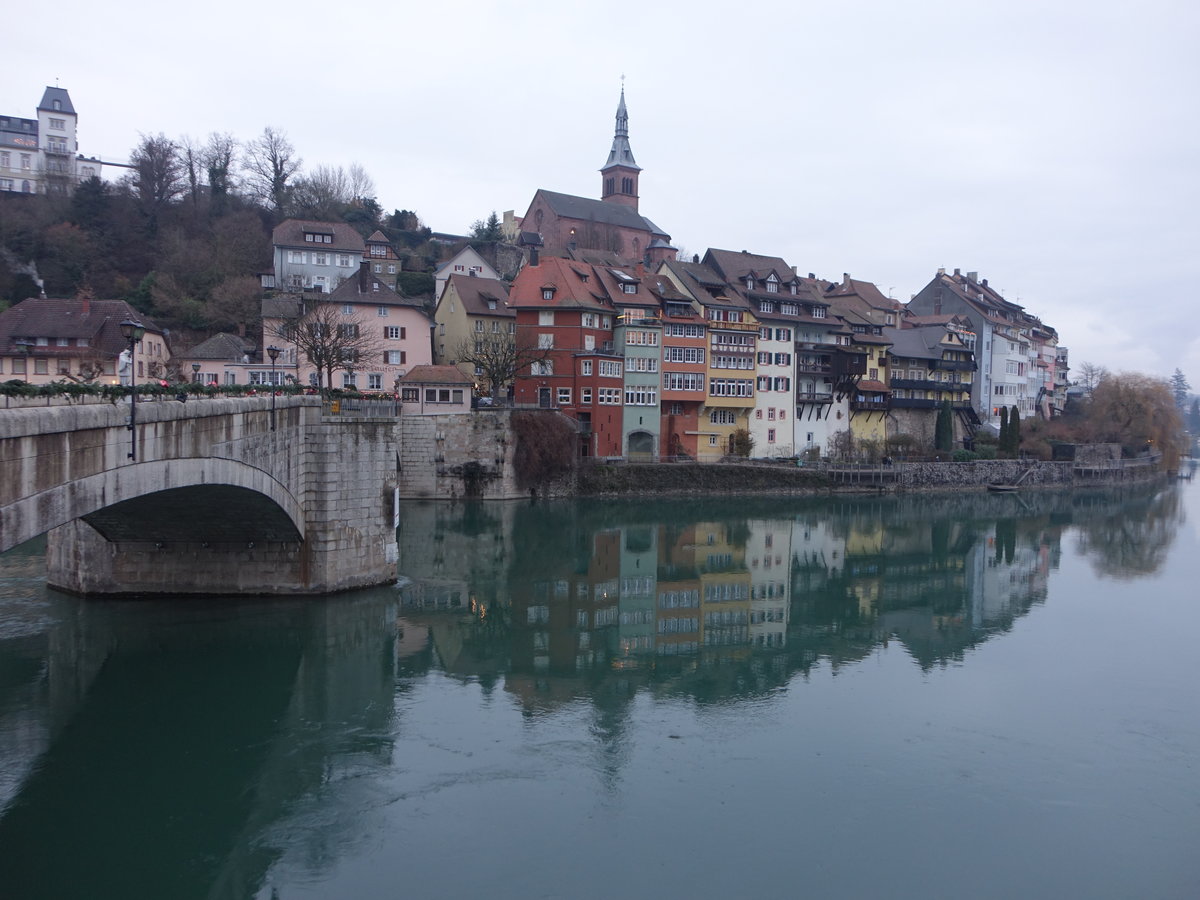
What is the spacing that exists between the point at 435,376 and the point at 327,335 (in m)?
7.05

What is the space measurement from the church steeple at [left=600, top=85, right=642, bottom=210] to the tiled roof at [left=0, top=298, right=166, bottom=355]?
6544 centimetres

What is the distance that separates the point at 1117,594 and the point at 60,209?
6526cm

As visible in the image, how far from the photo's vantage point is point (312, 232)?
61.0 metres

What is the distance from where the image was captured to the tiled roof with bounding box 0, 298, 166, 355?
4288cm

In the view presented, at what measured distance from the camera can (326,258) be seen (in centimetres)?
6172

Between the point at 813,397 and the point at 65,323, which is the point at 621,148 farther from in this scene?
the point at 65,323

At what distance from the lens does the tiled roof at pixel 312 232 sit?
60188mm

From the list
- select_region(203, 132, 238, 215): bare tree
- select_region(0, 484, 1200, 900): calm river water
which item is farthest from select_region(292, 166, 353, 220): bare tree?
select_region(0, 484, 1200, 900): calm river water

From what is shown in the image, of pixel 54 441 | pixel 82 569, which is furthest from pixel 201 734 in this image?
pixel 82 569

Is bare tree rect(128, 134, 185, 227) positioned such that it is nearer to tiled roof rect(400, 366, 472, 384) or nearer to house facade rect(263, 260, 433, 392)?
house facade rect(263, 260, 433, 392)

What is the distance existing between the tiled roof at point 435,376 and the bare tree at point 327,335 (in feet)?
9.32

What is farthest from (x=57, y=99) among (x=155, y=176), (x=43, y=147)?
(x=155, y=176)

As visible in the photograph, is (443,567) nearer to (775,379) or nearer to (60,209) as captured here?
(775,379)

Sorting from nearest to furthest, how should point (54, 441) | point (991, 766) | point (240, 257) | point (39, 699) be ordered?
point (54, 441), point (991, 766), point (39, 699), point (240, 257)
